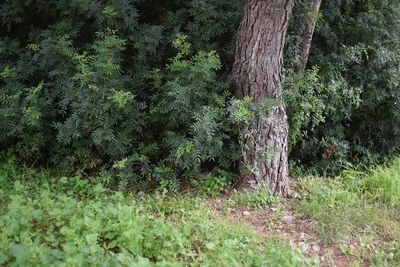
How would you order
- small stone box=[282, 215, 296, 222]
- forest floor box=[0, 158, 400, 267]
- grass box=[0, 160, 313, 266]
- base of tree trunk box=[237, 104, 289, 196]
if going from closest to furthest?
grass box=[0, 160, 313, 266], forest floor box=[0, 158, 400, 267], small stone box=[282, 215, 296, 222], base of tree trunk box=[237, 104, 289, 196]

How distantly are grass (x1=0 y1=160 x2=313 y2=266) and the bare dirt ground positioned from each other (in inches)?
6.7

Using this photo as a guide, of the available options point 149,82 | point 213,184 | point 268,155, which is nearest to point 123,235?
point 213,184

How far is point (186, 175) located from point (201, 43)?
4.35 ft

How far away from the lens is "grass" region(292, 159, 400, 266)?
144 inches

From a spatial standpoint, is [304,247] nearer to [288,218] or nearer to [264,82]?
[288,218]

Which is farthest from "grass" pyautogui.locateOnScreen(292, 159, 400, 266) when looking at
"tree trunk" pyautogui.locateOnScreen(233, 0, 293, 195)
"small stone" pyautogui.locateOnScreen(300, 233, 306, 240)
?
"tree trunk" pyautogui.locateOnScreen(233, 0, 293, 195)

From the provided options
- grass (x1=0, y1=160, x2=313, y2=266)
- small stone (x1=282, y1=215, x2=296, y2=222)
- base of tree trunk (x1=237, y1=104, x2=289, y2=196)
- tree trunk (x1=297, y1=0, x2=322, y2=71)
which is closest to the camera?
grass (x1=0, y1=160, x2=313, y2=266)

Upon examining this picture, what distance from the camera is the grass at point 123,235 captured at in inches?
109

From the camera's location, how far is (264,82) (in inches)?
164

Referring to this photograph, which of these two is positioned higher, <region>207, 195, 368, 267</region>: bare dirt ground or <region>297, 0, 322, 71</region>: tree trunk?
<region>297, 0, 322, 71</region>: tree trunk

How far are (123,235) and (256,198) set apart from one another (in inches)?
60.6

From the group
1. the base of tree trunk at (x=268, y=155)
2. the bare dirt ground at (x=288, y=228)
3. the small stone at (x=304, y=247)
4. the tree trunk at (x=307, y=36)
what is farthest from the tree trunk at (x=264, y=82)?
the small stone at (x=304, y=247)

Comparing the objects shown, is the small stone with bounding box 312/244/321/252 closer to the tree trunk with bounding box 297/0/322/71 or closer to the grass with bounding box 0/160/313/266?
the grass with bounding box 0/160/313/266

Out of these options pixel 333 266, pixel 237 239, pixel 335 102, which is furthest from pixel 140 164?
pixel 335 102
